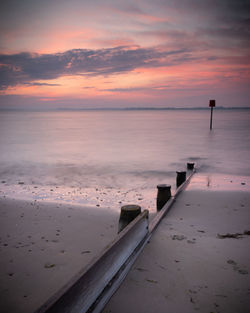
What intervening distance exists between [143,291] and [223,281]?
0.89m

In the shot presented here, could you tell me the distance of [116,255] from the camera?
8.20ft

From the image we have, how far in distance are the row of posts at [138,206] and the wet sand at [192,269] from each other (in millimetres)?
461

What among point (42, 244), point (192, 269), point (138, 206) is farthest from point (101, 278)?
point (42, 244)

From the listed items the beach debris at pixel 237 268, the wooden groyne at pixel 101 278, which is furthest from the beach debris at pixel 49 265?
the beach debris at pixel 237 268

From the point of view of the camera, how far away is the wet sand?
7.85ft

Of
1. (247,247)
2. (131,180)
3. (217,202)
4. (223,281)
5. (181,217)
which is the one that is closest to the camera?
(223,281)

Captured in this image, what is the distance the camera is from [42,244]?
4.53 meters

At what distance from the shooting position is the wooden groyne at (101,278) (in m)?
1.70

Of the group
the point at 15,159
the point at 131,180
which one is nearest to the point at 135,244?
the point at 131,180

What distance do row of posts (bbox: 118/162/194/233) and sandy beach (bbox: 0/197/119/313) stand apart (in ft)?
3.29

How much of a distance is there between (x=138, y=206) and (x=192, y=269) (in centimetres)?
115

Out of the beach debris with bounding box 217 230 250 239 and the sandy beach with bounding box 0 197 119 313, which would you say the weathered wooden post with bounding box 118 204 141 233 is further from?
the beach debris with bounding box 217 230 250 239

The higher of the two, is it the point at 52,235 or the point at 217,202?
the point at 217,202

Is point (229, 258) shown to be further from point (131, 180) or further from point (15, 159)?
point (15, 159)
